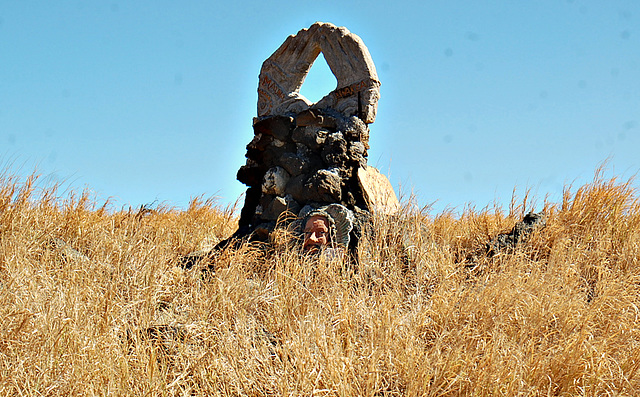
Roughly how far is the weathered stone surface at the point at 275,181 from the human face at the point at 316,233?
763mm

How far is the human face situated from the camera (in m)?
5.15

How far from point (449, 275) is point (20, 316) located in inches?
110

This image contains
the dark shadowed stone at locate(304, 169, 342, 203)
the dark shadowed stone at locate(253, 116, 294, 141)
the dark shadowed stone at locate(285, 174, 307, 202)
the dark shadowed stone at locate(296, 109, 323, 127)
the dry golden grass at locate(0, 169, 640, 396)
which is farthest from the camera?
the dark shadowed stone at locate(253, 116, 294, 141)

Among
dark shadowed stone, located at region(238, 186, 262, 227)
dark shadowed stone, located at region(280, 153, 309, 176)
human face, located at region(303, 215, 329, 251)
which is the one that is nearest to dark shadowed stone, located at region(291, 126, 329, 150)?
dark shadowed stone, located at region(280, 153, 309, 176)

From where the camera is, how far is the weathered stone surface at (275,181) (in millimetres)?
5965

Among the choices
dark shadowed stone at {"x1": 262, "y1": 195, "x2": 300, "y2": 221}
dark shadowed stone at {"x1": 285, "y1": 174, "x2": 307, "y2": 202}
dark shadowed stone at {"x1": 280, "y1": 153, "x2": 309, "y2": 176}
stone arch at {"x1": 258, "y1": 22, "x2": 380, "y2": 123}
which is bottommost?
dark shadowed stone at {"x1": 262, "y1": 195, "x2": 300, "y2": 221}

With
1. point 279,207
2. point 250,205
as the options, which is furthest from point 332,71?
point 250,205

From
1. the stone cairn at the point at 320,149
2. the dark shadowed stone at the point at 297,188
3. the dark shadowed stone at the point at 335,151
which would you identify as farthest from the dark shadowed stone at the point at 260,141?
the dark shadowed stone at the point at 335,151

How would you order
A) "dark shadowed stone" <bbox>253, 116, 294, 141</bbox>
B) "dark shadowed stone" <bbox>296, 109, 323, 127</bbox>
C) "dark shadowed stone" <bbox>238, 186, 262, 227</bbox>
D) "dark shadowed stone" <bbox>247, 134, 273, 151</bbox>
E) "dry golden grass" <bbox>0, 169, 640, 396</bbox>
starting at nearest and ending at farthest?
"dry golden grass" <bbox>0, 169, 640, 396</bbox> → "dark shadowed stone" <bbox>296, 109, 323, 127</bbox> → "dark shadowed stone" <bbox>253, 116, 294, 141</bbox> → "dark shadowed stone" <bbox>247, 134, 273, 151</bbox> → "dark shadowed stone" <bbox>238, 186, 262, 227</bbox>

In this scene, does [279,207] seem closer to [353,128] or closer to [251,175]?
[251,175]

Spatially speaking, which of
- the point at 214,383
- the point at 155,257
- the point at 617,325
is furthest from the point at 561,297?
the point at 155,257

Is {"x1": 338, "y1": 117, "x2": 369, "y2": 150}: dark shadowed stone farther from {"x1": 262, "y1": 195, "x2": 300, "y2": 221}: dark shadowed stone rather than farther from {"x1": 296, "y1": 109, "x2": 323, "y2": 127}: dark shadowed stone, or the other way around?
{"x1": 262, "y1": 195, "x2": 300, "y2": 221}: dark shadowed stone

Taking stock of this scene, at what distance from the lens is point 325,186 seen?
18.1ft

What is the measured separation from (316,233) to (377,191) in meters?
0.89
